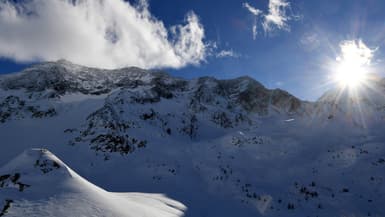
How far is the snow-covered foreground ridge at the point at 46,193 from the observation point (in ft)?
20.4

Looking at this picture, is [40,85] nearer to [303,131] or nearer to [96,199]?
[303,131]

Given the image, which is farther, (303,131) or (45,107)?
(45,107)

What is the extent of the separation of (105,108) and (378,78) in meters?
49.6

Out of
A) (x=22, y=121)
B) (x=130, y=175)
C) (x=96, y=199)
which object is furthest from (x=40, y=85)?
(x=96, y=199)

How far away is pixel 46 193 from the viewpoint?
6898 millimetres

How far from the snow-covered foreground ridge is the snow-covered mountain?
521mm

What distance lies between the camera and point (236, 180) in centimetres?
1744

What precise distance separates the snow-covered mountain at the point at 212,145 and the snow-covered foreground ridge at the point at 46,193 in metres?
0.52

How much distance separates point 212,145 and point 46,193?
2366 centimetres

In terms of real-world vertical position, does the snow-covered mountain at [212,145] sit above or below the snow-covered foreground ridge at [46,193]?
above

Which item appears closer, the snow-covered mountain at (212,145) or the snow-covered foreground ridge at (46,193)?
the snow-covered foreground ridge at (46,193)

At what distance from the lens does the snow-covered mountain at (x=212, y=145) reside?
1404 cm

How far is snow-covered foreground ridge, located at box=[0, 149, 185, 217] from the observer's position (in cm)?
622

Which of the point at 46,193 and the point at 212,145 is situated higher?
the point at 212,145
